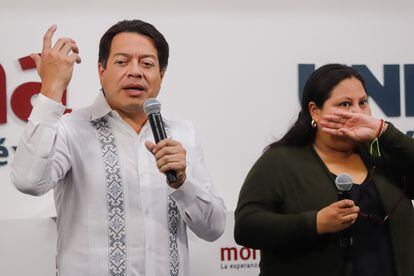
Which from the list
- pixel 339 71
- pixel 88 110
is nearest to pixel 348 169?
pixel 339 71

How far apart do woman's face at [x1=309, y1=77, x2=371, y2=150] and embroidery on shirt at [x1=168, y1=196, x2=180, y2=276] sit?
0.72m

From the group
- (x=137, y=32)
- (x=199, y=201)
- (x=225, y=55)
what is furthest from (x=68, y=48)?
(x=225, y=55)

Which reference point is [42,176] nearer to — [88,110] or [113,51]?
[88,110]

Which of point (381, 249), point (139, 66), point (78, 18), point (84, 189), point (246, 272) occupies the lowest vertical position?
point (246, 272)

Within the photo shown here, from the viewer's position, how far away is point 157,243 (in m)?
1.86

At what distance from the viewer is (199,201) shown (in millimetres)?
1847

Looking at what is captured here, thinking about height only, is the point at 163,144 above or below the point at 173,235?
above

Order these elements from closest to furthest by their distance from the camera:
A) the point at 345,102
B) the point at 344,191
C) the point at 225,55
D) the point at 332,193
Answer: the point at 344,191, the point at 332,193, the point at 345,102, the point at 225,55

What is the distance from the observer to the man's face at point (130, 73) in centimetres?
193

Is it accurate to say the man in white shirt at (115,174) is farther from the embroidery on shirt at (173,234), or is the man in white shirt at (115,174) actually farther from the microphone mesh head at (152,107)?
the microphone mesh head at (152,107)

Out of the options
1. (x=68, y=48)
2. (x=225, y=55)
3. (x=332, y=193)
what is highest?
(x=225, y=55)

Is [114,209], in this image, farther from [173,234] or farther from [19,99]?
[19,99]

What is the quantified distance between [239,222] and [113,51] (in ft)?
2.50

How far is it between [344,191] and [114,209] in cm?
→ 77
